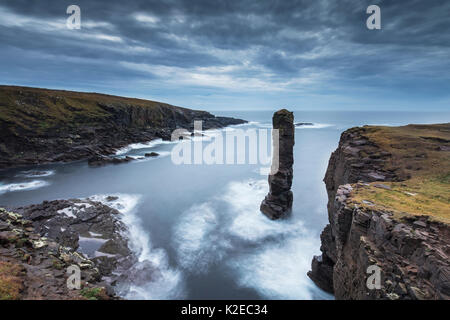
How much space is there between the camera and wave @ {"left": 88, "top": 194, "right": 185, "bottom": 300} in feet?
58.9

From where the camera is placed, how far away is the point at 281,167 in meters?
29.8

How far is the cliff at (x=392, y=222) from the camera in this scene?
842 cm

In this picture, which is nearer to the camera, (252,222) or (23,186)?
(252,222)

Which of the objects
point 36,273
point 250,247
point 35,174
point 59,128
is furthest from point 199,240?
point 59,128

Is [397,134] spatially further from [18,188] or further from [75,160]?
[75,160]

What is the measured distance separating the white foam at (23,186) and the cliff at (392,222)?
48.7 meters

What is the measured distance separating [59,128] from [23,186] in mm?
31423

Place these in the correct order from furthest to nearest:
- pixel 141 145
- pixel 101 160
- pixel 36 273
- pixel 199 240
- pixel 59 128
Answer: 1. pixel 141 145
2. pixel 59 128
3. pixel 101 160
4. pixel 199 240
5. pixel 36 273

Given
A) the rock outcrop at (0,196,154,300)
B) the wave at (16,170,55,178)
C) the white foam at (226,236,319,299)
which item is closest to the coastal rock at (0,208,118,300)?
the rock outcrop at (0,196,154,300)

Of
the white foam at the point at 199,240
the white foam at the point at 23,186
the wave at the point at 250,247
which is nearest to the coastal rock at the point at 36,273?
the white foam at the point at 199,240

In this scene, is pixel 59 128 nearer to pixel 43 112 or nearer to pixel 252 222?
pixel 43 112

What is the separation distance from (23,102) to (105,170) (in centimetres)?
4383
